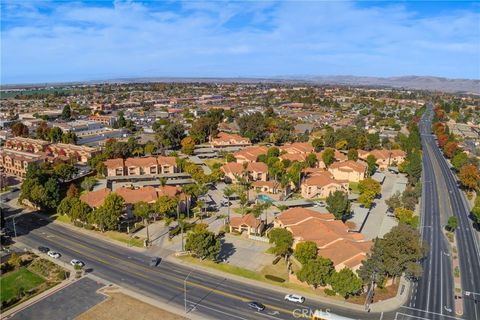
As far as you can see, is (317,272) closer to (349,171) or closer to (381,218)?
(381,218)

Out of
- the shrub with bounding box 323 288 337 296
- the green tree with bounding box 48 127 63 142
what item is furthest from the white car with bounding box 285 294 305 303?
Result: the green tree with bounding box 48 127 63 142

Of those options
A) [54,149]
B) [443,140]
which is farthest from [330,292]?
[443,140]

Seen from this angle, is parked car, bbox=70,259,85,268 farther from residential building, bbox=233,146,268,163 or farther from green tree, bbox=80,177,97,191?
residential building, bbox=233,146,268,163

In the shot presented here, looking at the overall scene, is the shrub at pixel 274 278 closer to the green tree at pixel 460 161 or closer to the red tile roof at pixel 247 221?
the red tile roof at pixel 247 221

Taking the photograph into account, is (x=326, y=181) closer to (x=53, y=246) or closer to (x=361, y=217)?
(x=361, y=217)

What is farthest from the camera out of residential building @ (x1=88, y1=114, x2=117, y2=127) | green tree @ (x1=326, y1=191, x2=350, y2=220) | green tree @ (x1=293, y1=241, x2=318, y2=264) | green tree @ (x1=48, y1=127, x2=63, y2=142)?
residential building @ (x1=88, y1=114, x2=117, y2=127)

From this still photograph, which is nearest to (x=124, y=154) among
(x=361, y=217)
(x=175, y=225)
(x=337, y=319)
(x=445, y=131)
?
(x=175, y=225)
